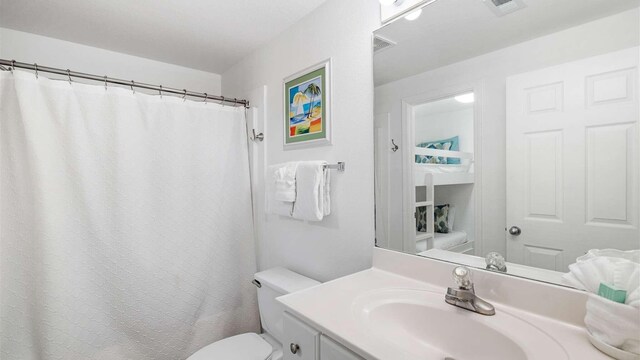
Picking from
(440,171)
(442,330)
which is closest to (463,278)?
(442,330)

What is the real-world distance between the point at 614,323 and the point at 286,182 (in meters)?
1.23

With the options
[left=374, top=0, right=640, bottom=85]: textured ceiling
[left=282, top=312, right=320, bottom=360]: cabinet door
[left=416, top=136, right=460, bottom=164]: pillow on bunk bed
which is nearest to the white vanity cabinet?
[left=282, top=312, right=320, bottom=360]: cabinet door

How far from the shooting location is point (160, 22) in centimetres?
163

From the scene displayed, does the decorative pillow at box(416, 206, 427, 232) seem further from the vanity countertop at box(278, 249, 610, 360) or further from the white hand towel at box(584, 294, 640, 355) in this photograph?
the white hand towel at box(584, 294, 640, 355)

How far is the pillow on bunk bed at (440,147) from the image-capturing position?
1031 millimetres

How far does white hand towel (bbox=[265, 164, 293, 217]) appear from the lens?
4.97 ft

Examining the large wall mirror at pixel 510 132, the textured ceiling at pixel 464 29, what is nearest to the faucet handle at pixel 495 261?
the large wall mirror at pixel 510 132

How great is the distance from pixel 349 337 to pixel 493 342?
15.4 inches

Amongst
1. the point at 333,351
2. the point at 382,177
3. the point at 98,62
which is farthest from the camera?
the point at 98,62

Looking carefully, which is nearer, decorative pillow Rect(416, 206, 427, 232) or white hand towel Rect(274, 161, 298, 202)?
decorative pillow Rect(416, 206, 427, 232)

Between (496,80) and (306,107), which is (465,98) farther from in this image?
(306,107)

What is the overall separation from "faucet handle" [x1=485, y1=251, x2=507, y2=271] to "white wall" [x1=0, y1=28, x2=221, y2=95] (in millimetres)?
2382

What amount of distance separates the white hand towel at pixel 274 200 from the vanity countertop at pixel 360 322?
542mm

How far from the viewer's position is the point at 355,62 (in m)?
1.28
